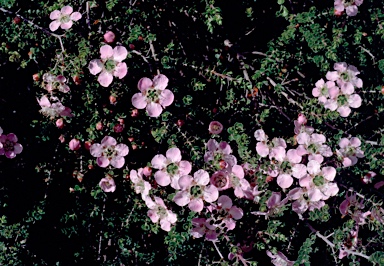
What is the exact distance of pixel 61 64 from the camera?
267 cm

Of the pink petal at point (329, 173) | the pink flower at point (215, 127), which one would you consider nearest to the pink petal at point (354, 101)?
the pink petal at point (329, 173)

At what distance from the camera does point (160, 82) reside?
102 inches

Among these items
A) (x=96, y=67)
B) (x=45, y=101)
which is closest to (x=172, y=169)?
(x=96, y=67)

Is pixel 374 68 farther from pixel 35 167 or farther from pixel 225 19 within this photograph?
pixel 35 167

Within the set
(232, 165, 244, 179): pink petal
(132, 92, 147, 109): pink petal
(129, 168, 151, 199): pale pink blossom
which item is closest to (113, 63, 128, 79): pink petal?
(132, 92, 147, 109): pink petal

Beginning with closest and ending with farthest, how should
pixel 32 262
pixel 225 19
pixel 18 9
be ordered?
pixel 32 262, pixel 18 9, pixel 225 19

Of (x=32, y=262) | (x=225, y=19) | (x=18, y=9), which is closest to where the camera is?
(x=32, y=262)

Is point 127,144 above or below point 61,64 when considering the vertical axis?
below

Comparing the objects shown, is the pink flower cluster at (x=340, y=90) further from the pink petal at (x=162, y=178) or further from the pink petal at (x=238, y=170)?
the pink petal at (x=162, y=178)

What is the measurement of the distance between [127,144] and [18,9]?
102cm

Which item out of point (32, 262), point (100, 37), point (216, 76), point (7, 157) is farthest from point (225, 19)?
point (32, 262)

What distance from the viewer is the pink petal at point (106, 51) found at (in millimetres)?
2541

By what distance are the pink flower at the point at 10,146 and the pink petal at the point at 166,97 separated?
2.77 ft

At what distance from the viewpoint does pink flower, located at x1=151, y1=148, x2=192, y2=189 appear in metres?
2.59
